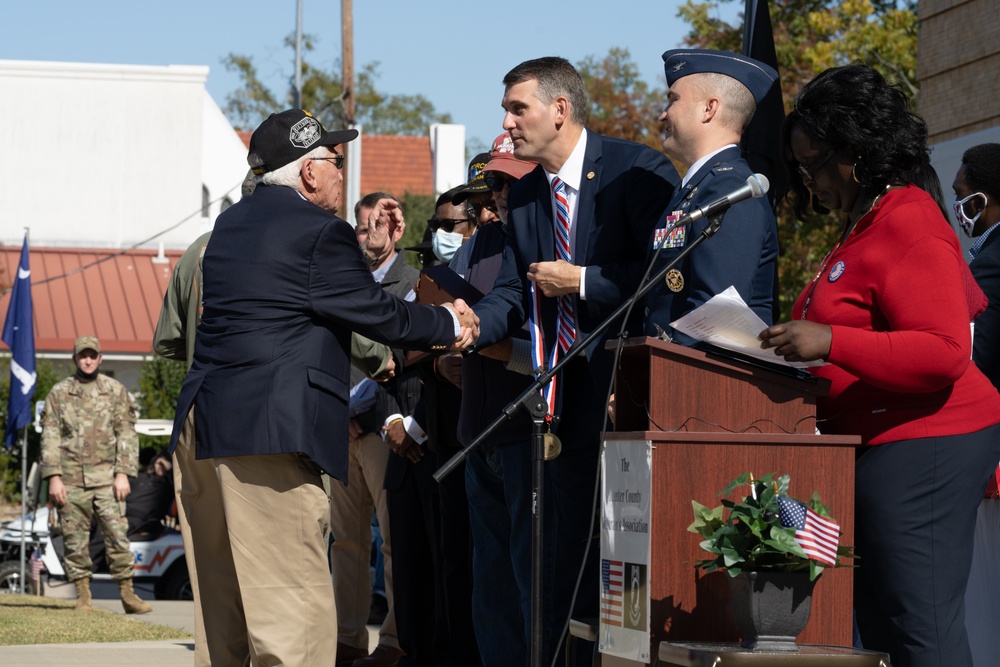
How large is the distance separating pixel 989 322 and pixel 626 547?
2.35 metres

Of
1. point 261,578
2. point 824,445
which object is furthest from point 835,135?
point 261,578

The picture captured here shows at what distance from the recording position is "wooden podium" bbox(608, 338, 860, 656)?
391 cm

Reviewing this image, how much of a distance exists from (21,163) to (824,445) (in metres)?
32.7

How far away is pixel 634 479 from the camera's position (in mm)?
4004

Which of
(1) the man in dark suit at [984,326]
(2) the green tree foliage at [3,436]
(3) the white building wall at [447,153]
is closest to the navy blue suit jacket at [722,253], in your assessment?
(1) the man in dark suit at [984,326]

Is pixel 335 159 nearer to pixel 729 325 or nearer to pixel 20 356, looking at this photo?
pixel 729 325

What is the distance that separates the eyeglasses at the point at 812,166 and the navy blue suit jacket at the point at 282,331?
158cm

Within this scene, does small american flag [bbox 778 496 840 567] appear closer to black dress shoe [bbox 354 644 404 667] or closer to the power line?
black dress shoe [bbox 354 644 404 667]

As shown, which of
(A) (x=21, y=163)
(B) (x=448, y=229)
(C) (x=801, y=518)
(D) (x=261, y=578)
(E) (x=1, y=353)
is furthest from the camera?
(A) (x=21, y=163)

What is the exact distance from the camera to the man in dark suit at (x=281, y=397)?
4.85m

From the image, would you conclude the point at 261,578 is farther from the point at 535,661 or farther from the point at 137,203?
the point at 137,203

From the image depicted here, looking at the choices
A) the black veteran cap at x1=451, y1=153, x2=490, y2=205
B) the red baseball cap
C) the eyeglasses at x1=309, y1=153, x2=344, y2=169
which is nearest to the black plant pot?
the eyeglasses at x1=309, y1=153, x2=344, y2=169

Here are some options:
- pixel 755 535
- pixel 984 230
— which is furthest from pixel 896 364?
pixel 984 230

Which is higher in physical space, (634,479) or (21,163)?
(21,163)
